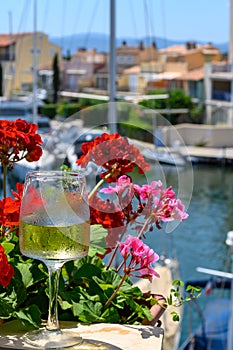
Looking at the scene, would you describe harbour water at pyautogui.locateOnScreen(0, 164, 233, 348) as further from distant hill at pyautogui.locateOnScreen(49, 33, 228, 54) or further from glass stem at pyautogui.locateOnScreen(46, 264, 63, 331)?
glass stem at pyautogui.locateOnScreen(46, 264, 63, 331)

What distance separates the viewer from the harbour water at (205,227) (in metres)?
10.0

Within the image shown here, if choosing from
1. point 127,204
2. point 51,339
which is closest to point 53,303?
point 51,339

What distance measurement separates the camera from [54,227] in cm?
62

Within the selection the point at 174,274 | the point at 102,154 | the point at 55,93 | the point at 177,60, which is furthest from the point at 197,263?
the point at 177,60

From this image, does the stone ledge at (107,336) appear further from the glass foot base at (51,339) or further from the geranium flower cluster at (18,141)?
the geranium flower cluster at (18,141)

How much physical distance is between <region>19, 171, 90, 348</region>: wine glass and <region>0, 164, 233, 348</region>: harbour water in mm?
6178

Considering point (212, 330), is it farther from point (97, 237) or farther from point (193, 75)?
point (193, 75)

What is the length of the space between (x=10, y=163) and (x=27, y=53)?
77.3 ft

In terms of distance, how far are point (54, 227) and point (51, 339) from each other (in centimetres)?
10

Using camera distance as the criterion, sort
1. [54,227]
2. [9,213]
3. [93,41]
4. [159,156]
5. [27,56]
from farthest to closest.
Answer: [27,56]
[93,41]
[159,156]
[9,213]
[54,227]

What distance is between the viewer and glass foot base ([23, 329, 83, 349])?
63 cm

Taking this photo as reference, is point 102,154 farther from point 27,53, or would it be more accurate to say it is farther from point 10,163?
point 27,53

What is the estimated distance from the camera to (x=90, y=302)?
2.22ft

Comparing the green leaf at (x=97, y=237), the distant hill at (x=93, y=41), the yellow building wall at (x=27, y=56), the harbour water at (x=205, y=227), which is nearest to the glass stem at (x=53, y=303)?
the green leaf at (x=97, y=237)
